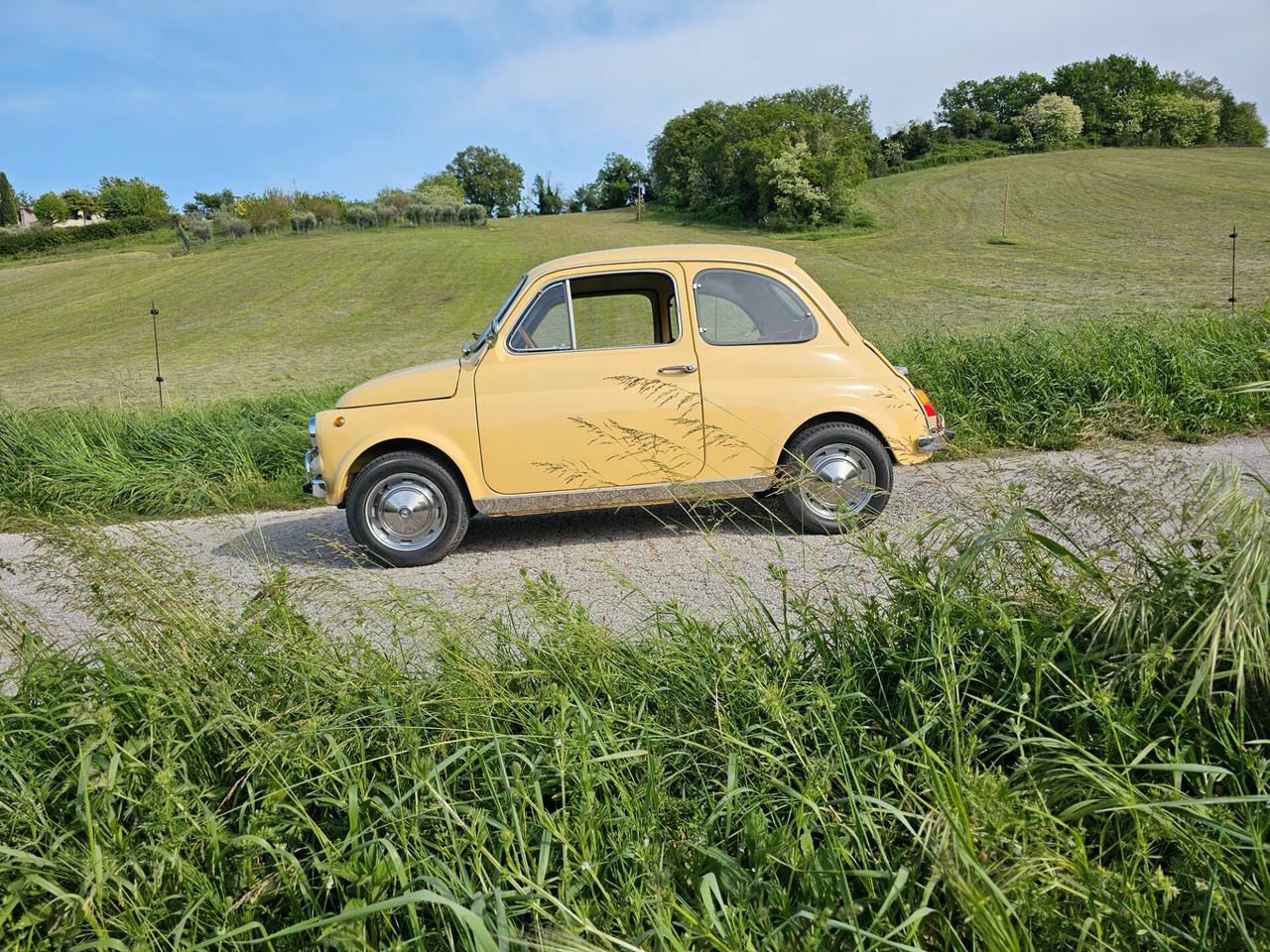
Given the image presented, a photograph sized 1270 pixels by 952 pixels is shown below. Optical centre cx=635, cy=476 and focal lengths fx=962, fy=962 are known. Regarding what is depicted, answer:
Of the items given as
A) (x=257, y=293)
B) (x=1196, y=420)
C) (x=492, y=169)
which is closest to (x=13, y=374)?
(x=257, y=293)

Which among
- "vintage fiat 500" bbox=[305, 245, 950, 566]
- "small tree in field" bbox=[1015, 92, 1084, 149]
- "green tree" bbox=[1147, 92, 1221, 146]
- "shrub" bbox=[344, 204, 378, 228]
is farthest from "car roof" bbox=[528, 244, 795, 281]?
"green tree" bbox=[1147, 92, 1221, 146]

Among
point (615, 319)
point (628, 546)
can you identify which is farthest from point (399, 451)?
point (615, 319)

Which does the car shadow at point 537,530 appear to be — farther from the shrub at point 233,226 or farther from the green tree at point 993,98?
the green tree at point 993,98

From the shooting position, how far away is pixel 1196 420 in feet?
28.4

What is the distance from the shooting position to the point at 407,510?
638 cm

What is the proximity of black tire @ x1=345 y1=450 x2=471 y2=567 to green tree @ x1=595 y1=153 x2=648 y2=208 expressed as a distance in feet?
251

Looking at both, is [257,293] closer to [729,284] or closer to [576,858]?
[729,284]

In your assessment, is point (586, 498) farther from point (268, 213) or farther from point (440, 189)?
point (440, 189)

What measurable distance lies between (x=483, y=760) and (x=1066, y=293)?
94.7ft

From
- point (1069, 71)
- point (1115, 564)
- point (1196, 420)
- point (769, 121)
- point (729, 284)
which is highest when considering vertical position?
point (1069, 71)

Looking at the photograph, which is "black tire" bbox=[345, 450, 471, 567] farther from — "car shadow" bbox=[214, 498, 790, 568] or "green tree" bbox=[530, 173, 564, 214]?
"green tree" bbox=[530, 173, 564, 214]

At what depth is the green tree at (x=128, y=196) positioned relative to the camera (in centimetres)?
9419

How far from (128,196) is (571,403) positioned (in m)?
107

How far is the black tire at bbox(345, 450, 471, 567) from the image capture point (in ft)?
20.7
